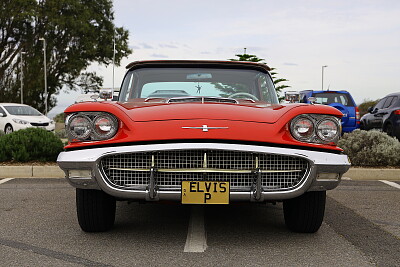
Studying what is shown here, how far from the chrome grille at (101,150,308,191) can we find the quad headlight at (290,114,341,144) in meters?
0.20

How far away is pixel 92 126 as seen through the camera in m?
4.05

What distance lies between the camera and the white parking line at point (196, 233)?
13.2 ft

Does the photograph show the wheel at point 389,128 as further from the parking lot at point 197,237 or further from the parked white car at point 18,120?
the parked white car at point 18,120

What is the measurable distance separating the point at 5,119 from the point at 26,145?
1245 centimetres

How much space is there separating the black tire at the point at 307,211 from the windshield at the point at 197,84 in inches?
46.1

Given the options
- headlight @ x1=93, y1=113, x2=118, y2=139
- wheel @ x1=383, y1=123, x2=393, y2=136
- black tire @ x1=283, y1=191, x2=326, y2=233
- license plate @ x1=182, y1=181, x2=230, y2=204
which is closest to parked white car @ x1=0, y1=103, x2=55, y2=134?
wheel @ x1=383, y1=123, x2=393, y2=136

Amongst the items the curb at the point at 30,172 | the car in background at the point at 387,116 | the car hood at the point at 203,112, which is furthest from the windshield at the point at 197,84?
the car in background at the point at 387,116

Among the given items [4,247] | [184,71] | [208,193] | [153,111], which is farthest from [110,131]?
[184,71]

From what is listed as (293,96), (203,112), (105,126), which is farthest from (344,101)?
(105,126)

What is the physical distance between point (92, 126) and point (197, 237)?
1.24 metres

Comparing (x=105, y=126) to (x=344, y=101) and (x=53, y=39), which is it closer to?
(x=344, y=101)

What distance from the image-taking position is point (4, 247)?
4070 millimetres

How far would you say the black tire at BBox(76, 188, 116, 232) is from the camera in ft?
14.1

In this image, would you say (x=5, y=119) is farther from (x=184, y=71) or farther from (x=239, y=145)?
(x=239, y=145)
